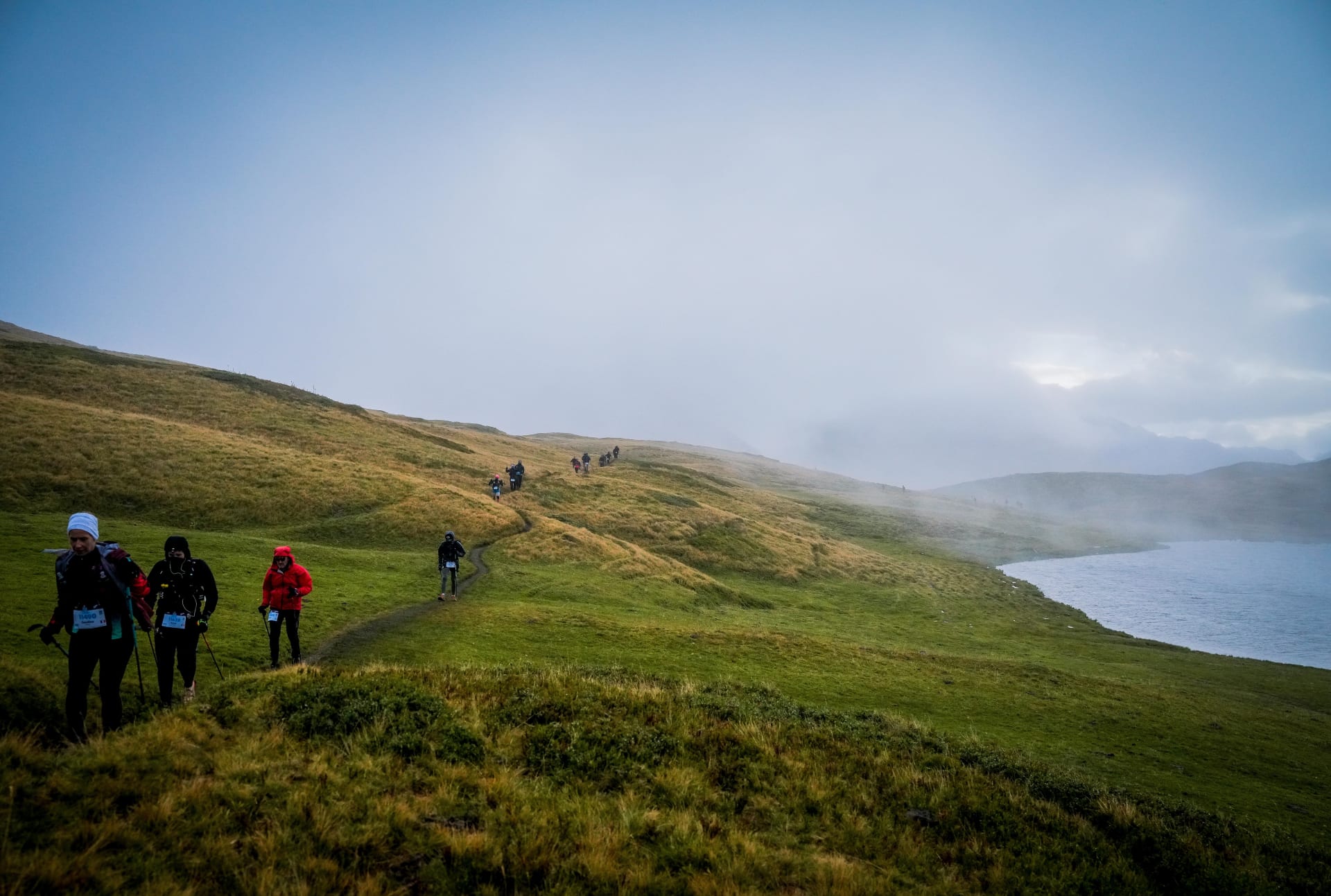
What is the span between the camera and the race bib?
353 inches

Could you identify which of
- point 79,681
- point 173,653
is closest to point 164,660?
point 173,653

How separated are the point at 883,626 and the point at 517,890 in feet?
123

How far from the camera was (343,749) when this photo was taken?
9.57m

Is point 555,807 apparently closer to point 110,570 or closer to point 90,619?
point 90,619

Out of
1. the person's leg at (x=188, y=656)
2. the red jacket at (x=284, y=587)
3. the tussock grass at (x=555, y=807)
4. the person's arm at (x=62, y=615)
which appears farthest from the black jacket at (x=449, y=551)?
the person's arm at (x=62, y=615)

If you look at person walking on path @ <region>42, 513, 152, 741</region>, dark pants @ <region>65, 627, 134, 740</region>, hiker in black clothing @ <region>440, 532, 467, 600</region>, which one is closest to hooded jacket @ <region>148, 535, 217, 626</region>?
person walking on path @ <region>42, 513, 152, 741</region>

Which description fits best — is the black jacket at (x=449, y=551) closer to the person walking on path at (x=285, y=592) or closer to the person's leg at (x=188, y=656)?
the person walking on path at (x=285, y=592)

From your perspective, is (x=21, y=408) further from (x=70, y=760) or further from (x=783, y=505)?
(x=783, y=505)

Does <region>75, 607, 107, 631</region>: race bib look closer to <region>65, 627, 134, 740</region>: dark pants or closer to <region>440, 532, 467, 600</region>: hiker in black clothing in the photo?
<region>65, 627, 134, 740</region>: dark pants

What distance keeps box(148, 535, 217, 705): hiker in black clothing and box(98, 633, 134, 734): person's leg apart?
6.22 ft

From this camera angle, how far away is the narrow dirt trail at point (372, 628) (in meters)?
17.4

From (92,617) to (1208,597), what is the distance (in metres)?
95.6

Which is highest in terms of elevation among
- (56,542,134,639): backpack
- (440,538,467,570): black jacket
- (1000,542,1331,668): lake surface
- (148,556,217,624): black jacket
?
(56,542,134,639): backpack

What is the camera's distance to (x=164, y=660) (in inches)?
452
